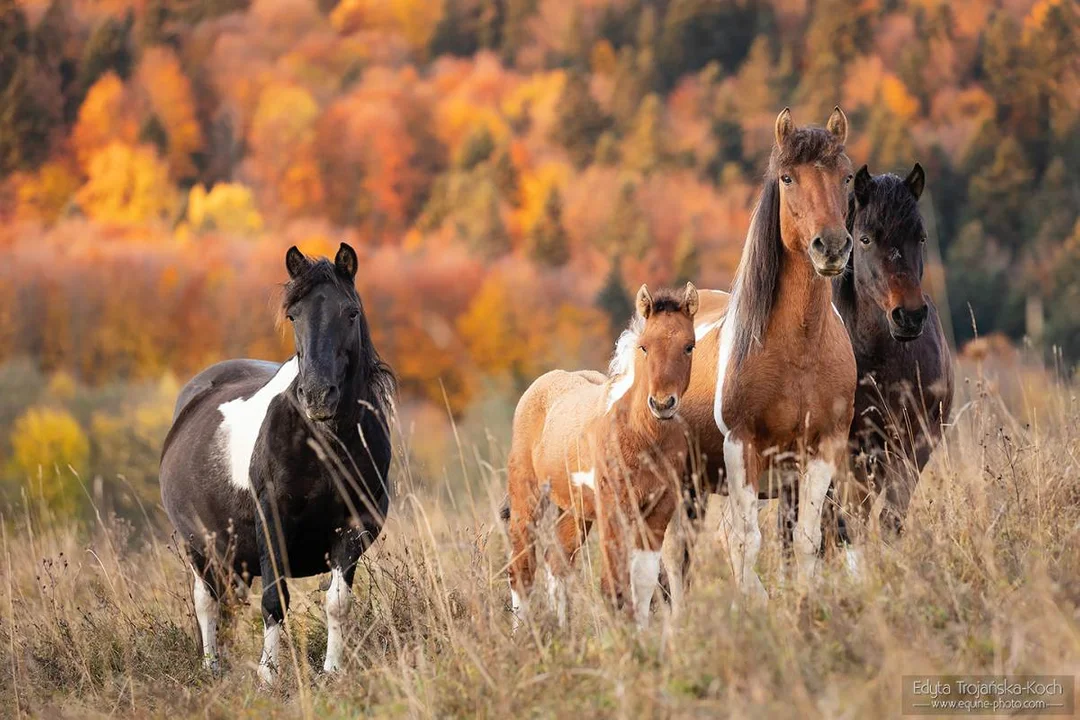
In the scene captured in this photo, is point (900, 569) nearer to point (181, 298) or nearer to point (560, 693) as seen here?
point (560, 693)

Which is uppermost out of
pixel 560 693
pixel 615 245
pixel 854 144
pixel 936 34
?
pixel 936 34

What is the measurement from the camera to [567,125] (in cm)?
2655

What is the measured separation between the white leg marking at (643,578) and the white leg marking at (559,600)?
1.02ft

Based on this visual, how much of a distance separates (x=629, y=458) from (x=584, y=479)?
1.54ft

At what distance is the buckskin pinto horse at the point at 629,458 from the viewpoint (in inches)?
205

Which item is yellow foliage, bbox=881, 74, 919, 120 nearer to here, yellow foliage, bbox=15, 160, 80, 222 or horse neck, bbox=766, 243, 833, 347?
yellow foliage, bbox=15, 160, 80, 222

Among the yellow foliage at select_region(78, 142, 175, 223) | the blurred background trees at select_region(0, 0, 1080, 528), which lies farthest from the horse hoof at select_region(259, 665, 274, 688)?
the yellow foliage at select_region(78, 142, 175, 223)

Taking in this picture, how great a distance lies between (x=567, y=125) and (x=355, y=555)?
837 inches

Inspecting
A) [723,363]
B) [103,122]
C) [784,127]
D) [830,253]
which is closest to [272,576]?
[723,363]

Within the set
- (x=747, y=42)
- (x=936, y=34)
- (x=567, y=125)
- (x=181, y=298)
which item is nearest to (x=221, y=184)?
(x=181, y=298)

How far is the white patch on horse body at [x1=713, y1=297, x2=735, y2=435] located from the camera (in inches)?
218

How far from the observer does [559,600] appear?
5.29 m

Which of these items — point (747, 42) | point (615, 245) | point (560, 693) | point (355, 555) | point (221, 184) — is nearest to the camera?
point (560, 693)

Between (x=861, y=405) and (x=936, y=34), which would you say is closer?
(x=861, y=405)
